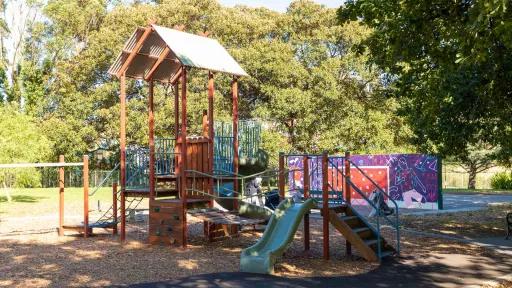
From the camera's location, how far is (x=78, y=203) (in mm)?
27062

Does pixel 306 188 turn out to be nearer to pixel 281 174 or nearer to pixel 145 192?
pixel 281 174

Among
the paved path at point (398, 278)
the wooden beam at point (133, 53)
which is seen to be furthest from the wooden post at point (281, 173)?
the wooden beam at point (133, 53)

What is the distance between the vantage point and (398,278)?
29.4 ft

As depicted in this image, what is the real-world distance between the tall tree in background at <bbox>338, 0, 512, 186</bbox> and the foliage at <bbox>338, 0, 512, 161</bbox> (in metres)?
0.01

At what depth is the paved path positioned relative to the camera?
841 centimetres

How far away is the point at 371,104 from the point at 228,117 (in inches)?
364

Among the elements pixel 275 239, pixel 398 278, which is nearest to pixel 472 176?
pixel 275 239

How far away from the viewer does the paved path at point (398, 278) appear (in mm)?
8414

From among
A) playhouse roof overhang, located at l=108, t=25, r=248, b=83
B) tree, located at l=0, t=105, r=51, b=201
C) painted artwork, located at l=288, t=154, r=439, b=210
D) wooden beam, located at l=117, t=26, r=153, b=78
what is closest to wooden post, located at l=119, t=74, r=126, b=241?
wooden beam, located at l=117, t=26, r=153, b=78

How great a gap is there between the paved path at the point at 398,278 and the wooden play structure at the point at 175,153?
318 cm

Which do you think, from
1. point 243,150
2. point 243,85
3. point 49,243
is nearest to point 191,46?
point 243,150

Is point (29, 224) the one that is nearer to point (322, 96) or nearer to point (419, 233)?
point (419, 233)

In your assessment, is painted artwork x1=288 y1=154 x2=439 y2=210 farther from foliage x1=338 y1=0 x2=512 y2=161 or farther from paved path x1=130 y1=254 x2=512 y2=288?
paved path x1=130 y1=254 x2=512 y2=288

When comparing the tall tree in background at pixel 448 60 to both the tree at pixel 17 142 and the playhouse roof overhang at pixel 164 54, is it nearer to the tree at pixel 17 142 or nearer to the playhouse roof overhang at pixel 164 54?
the playhouse roof overhang at pixel 164 54
